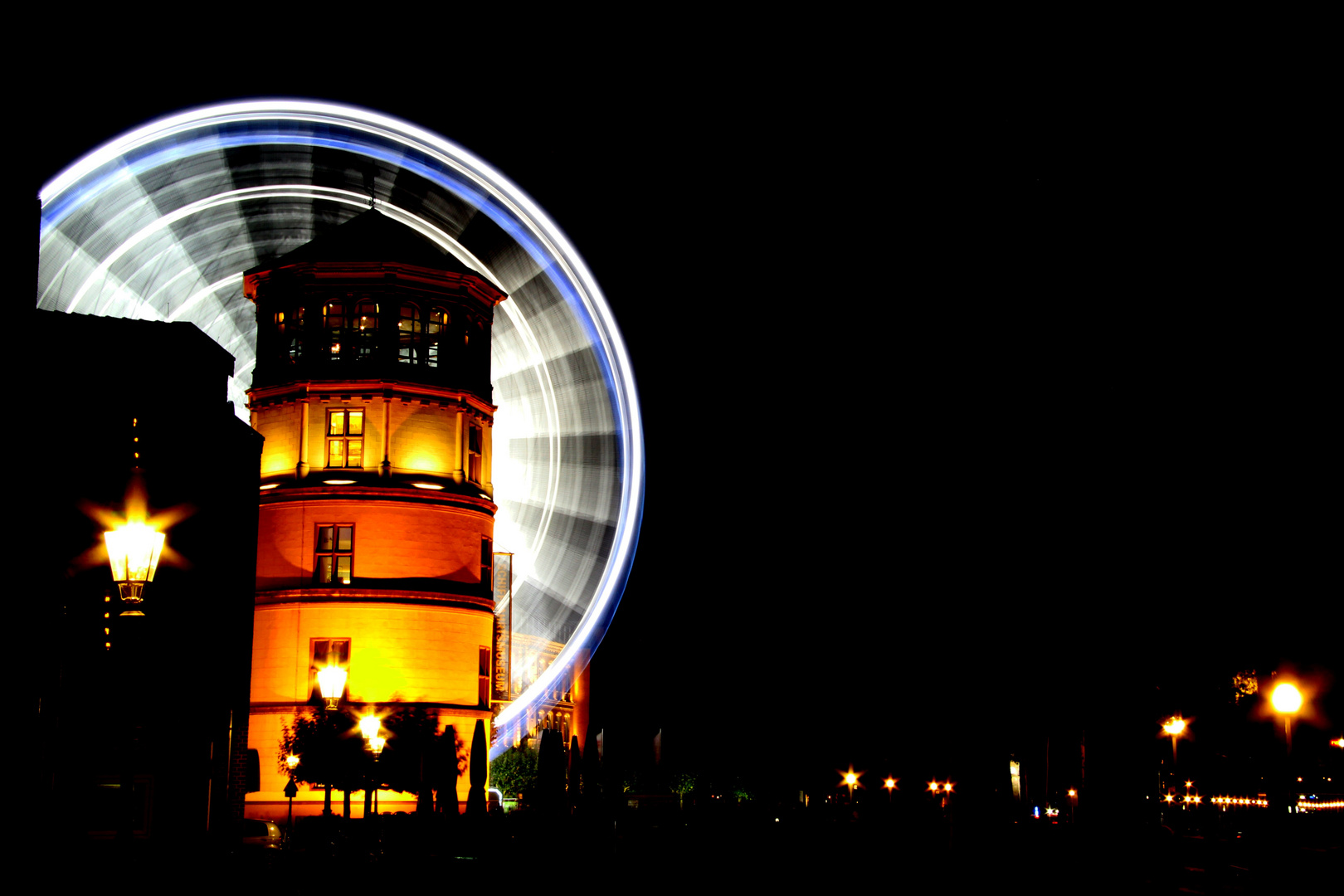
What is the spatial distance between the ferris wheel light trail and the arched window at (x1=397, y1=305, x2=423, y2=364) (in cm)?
415

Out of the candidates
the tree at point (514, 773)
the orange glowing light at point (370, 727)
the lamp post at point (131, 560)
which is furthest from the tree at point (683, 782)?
the lamp post at point (131, 560)

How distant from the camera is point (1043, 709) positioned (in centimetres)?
3497

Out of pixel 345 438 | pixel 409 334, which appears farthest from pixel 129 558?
pixel 409 334

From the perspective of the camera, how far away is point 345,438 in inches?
2167

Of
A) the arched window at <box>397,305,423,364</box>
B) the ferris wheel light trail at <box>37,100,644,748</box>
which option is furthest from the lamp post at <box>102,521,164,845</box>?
the arched window at <box>397,305,423,364</box>

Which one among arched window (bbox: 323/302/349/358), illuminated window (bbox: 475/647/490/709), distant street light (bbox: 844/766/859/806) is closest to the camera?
arched window (bbox: 323/302/349/358)

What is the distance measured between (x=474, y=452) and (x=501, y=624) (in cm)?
1321

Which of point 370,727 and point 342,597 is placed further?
point 342,597

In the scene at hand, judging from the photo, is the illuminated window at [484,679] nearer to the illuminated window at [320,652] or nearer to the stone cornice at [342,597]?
the stone cornice at [342,597]

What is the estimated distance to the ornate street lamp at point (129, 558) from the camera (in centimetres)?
1524

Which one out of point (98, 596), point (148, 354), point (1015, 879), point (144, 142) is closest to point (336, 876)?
point (98, 596)

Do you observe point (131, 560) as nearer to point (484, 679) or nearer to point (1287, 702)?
point (1287, 702)

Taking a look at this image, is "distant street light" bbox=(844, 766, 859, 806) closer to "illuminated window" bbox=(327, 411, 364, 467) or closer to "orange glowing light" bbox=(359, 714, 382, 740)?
"illuminated window" bbox=(327, 411, 364, 467)

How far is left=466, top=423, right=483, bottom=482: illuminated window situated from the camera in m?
57.1
